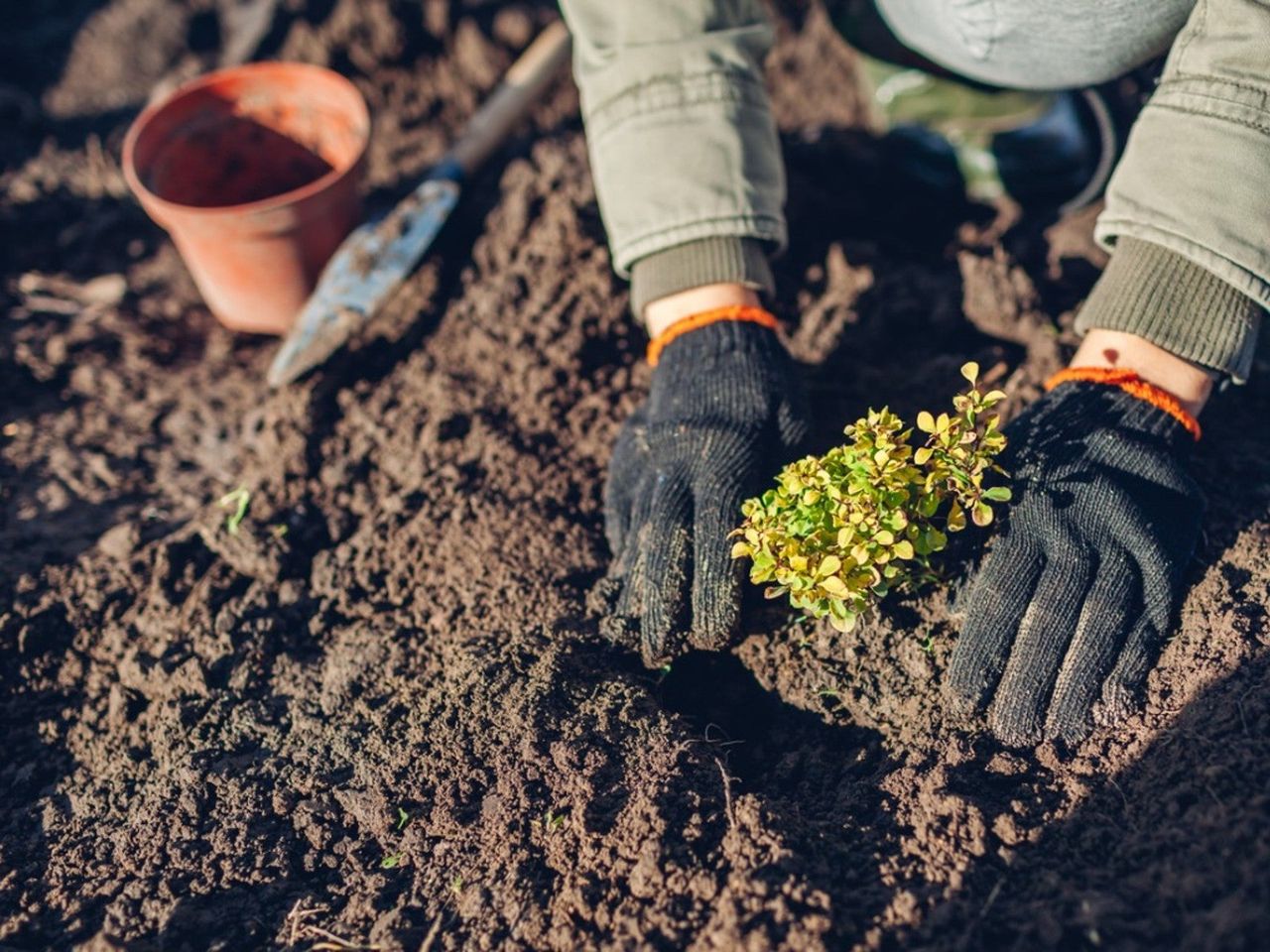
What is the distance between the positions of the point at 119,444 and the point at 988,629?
2774mm

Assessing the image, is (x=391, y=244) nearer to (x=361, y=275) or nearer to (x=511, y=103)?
(x=361, y=275)

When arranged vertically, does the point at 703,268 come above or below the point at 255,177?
above

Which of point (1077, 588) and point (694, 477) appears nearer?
point (1077, 588)

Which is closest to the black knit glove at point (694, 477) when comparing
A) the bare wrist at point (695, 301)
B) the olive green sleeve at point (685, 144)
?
the bare wrist at point (695, 301)

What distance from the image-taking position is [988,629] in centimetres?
223

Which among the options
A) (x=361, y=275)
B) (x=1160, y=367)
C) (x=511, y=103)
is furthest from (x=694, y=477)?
(x=511, y=103)

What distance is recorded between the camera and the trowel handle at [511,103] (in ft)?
12.2

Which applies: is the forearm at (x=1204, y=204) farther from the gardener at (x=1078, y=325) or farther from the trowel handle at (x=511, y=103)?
the trowel handle at (x=511, y=103)

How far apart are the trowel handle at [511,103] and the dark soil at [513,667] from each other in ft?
0.36

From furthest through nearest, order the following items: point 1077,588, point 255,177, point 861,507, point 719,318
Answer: point 255,177 < point 719,318 < point 1077,588 < point 861,507

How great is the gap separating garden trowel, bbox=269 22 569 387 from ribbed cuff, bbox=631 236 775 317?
0.99 metres

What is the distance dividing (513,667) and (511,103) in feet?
7.68

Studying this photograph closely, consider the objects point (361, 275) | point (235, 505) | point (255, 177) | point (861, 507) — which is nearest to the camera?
point (861, 507)

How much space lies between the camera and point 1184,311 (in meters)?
2.38
